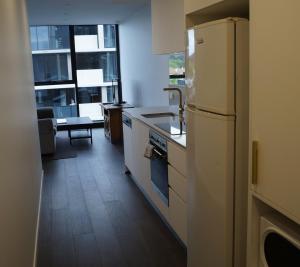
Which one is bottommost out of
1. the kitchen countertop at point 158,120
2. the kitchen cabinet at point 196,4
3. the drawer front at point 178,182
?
the drawer front at point 178,182

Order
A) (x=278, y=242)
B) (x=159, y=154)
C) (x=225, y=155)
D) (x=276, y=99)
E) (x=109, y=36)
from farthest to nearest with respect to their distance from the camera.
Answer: (x=109, y=36) < (x=159, y=154) < (x=225, y=155) < (x=278, y=242) < (x=276, y=99)

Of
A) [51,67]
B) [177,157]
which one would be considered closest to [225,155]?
[177,157]

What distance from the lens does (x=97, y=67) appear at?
31.7 ft

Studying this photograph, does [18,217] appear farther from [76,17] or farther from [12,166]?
[76,17]

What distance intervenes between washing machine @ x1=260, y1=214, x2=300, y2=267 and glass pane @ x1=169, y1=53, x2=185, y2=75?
325 cm

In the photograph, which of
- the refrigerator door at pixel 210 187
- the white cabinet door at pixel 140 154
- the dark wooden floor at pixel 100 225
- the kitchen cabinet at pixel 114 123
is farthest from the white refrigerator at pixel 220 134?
the kitchen cabinet at pixel 114 123

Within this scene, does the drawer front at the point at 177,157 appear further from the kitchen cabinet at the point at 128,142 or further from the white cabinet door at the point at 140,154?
the kitchen cabinet at the point at 128,142

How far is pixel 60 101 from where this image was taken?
9.62 metres

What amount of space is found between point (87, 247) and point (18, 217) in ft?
4.08

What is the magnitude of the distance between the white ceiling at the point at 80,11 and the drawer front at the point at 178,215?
390cm

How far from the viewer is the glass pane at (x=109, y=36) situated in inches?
379

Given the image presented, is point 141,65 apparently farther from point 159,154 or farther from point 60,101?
point 159,154

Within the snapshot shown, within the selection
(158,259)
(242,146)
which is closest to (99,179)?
(158,259)

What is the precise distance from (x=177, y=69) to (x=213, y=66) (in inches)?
119
